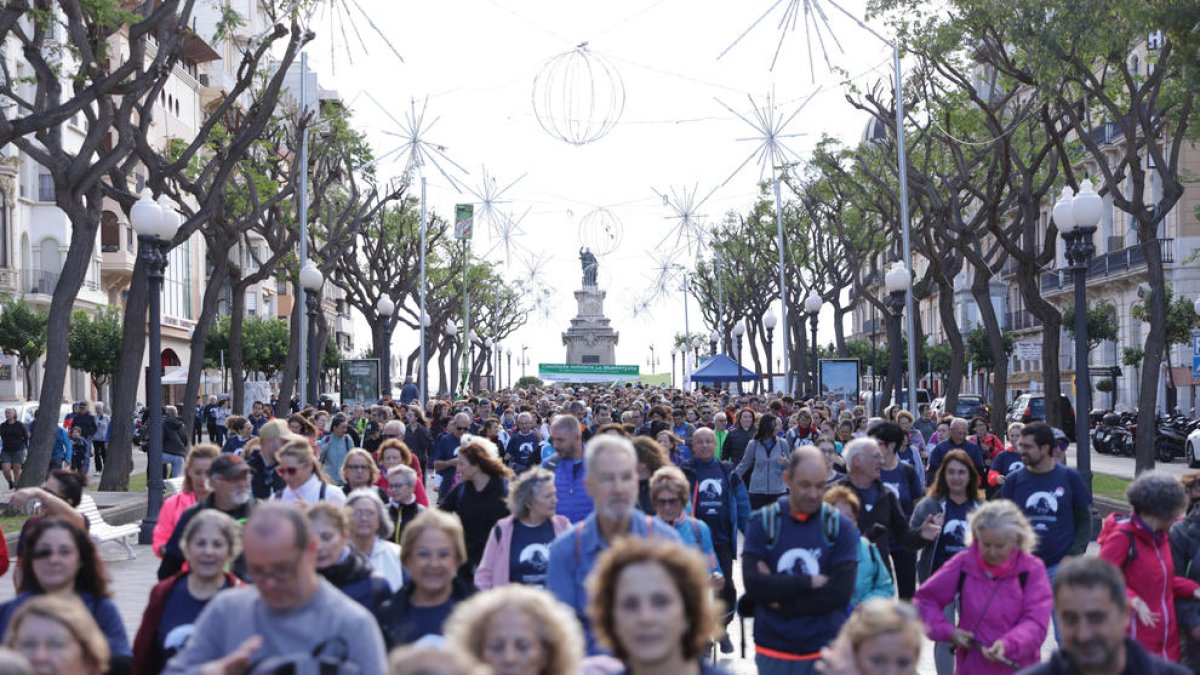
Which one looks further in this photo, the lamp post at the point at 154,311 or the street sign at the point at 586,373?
the street sign at the point at 586,373

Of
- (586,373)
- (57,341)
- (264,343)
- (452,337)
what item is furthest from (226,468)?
(586,373)

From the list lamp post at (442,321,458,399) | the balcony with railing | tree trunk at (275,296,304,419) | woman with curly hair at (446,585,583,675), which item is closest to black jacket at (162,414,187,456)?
tree trunk at (275,296,304,419)

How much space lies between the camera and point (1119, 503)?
21875mm

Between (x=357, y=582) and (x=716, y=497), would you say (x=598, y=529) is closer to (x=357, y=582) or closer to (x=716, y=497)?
(x=357, y=582)

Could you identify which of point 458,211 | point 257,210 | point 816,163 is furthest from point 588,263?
point 257,210

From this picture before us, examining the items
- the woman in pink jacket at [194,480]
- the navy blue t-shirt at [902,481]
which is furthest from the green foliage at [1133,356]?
the woman in pink jacket at [194,480]

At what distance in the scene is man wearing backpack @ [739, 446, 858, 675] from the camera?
7340 millimetres

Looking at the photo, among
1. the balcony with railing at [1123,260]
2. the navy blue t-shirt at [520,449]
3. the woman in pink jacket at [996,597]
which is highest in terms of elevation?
the balcony with railing at [1123,260]

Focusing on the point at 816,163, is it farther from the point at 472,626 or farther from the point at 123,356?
the point at 472,626

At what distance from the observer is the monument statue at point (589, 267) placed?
4803 inches

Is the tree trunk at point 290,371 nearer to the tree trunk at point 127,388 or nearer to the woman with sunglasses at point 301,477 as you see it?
the tree trunk at point 127,388

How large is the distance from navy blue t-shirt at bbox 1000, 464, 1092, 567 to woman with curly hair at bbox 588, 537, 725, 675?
19.4 feet

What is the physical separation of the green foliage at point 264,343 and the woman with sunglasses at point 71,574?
6298 centimetres

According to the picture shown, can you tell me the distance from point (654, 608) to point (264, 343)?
67.4 meters
